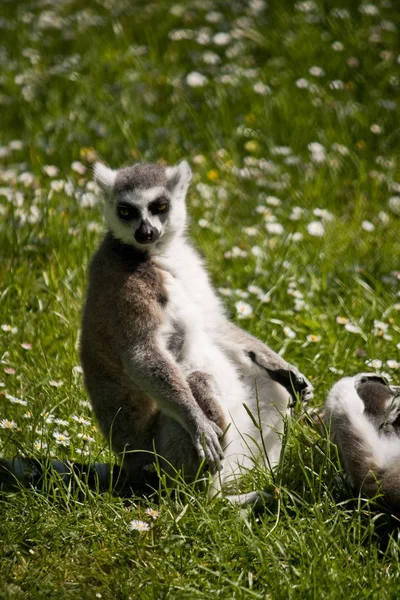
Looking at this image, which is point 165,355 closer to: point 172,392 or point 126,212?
point 172,392

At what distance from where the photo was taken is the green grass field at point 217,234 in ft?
11.2

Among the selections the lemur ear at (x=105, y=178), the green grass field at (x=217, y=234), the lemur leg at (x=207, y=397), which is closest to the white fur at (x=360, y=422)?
the green grass field at (x=217, y=234)

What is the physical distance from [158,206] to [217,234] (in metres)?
2.29

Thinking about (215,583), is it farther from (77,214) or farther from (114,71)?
(114,71)

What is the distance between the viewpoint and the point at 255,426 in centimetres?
408

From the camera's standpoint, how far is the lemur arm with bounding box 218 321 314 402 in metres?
4.25

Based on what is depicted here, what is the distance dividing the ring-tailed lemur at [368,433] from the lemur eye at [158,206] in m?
1.15

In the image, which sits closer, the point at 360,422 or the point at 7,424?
the point at 360,422

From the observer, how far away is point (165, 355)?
151 inches

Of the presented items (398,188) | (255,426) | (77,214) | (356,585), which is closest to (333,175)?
(398,188)

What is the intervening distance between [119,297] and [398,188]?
3.73 meters

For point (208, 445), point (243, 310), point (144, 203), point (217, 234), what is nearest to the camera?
point (208, 445)

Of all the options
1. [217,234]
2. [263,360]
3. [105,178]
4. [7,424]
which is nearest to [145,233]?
[105,178]

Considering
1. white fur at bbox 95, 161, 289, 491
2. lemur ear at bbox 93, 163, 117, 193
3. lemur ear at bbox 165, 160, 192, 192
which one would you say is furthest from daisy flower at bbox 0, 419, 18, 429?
lemur ear at bbox 165, 160, 192, 192
